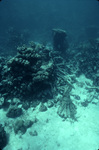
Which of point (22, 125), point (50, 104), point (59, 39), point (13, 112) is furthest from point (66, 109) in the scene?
point (59, 39)

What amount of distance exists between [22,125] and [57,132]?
1872 millimetres

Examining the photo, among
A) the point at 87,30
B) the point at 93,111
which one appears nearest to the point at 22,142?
the point at 93,111

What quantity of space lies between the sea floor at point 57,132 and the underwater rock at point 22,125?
17 centimetres

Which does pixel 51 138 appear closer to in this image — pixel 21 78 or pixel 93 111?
pixel 93 111

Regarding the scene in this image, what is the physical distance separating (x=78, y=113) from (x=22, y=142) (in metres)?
3.60

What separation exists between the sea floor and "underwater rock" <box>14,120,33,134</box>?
0.57 ft

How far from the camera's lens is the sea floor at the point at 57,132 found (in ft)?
16.1

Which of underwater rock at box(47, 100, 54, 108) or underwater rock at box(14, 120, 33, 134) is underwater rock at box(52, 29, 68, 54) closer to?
underwater rock at box(47, 100, 54, 108)

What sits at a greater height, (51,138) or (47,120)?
(47,120)

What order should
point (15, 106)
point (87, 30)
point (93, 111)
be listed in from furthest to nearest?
point (87, 30), point (93, 111), point (15, 106)

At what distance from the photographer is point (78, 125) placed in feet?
19.1

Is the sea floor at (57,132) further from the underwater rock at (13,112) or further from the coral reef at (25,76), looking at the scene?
the coral reef at (25,76)

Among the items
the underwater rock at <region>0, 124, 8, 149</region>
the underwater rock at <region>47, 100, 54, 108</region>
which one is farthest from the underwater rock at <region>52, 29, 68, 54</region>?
the underwater rock at <region>0, 124, 8, 149</region>

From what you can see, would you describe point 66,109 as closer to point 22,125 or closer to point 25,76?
point 22,125
